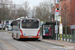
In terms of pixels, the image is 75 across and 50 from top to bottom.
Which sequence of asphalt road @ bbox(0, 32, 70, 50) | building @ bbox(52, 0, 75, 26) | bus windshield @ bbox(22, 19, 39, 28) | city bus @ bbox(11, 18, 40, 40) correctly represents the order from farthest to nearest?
building @ bbox(52, 0, 75, 26)
bus windshield @ bbox(22, 19, 39, 28)
city bus @ bbox(11, 18, 40, 40)
asphalt road @ bbox(0, 32, 70, 50)

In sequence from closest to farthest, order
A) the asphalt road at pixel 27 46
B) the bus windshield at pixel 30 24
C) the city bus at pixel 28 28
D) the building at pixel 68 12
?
the asphalt road at pixel 27 46, the city bus at pixel 28 28, the bus windshield at pixel 30 24, the building at pixel 68 12

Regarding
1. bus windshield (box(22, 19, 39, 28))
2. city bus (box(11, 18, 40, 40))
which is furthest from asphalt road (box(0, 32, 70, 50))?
bus windshield (box(22, 19, 39, 28))

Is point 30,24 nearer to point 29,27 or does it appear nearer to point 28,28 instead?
point 29,27

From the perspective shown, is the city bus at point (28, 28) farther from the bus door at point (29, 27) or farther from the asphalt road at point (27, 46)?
the asphalt road at point (27, 46)

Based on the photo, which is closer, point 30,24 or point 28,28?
point 28,28

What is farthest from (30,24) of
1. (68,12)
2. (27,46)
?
(68,12)

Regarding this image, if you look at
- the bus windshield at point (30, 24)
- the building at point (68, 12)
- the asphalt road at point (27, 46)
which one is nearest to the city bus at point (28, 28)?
the bus windshield at point (30, 24)

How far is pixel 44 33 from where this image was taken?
1256 inches

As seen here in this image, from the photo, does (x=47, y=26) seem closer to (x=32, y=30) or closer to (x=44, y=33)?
(x=44, y=33)

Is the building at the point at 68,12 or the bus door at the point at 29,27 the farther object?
the building at the point at 68,12

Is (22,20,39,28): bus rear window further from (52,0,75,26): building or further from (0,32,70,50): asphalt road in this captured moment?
(52,0,75,26): building

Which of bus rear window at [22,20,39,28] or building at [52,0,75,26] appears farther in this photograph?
building at [52,0,75,26]

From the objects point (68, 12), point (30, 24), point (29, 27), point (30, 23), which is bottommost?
point (29, 27)

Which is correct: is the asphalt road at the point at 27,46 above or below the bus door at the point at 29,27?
below
